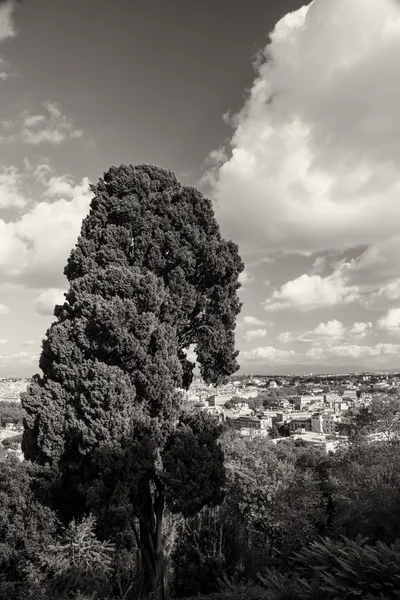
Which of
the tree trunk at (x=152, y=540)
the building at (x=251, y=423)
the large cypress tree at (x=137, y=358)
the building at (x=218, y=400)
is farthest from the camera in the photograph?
the building at (x=218, y=400)

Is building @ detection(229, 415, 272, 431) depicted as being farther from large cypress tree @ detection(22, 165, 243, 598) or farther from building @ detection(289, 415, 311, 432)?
large cypress tree @ detection(22, 165, 243, 598)

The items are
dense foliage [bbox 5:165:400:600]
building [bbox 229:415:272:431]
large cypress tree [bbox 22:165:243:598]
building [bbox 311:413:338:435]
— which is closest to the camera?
dense foliage [bbox 5:165:400:600]

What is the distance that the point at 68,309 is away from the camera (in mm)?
10008

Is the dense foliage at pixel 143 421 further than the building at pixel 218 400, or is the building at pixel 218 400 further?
the building at pixel 218 400

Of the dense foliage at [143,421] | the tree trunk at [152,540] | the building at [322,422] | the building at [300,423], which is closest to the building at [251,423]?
the building at [300,423]

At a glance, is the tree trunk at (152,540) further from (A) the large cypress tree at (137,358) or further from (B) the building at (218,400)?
(B) the building at (218,400)

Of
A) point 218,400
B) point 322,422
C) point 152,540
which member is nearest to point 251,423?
point 322,422

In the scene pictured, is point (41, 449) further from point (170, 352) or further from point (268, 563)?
point (268, 563)

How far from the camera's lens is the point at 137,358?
917 centimetres

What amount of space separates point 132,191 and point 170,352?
14.7 ft

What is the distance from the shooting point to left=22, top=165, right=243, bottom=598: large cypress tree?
8461mm

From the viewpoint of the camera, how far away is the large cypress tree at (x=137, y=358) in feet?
27.8

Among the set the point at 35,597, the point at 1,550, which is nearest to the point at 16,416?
the point at 1,550

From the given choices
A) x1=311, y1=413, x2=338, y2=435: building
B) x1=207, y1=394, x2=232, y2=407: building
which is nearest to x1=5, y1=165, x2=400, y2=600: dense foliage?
x1=311, y1=413, x2=338, y2=435: building
